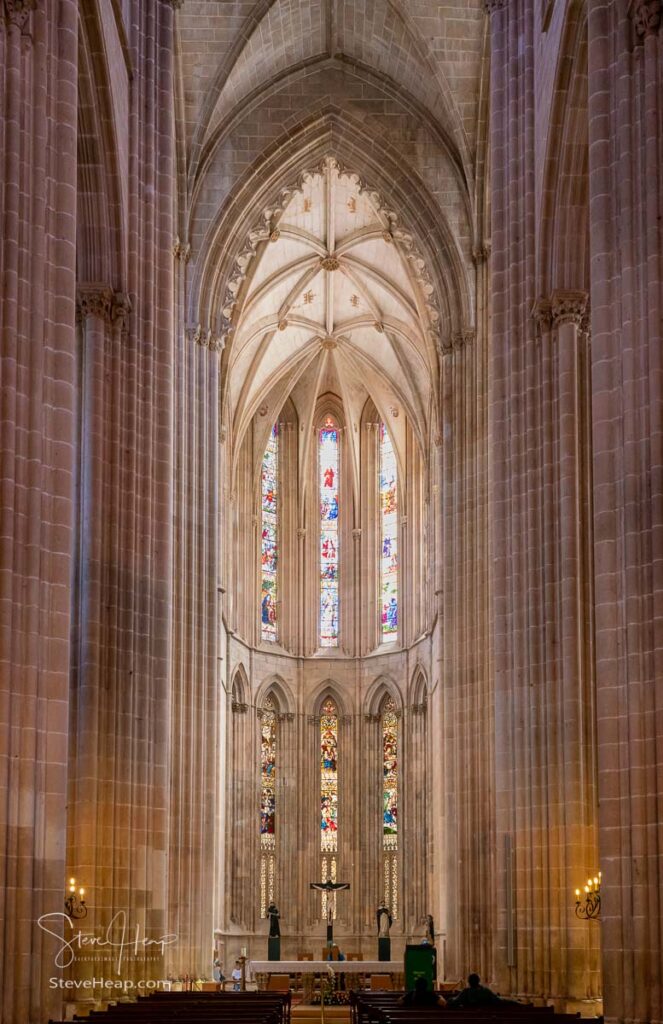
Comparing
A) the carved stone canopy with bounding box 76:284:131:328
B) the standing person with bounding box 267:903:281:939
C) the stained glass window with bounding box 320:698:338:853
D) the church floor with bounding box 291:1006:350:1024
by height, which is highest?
the carved stone canopy with bounding box 76:284:131:328

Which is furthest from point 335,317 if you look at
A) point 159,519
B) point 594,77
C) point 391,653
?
point 594,77

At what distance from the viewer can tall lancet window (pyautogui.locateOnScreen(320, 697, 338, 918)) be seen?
48344mm

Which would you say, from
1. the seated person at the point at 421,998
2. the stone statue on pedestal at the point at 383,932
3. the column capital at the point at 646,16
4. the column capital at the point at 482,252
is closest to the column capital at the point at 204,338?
the column capital at the point at 482,252

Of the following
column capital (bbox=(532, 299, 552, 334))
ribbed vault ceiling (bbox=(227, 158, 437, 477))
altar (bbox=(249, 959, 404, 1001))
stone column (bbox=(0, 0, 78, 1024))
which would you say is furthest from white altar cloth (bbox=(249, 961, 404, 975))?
stone column (bbox=(0, 0, 78, 1024))

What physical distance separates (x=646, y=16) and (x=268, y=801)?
34.4m

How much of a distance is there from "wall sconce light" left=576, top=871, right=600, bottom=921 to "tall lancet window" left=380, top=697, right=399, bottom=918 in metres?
25.1

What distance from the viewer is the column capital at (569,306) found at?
24594 mm

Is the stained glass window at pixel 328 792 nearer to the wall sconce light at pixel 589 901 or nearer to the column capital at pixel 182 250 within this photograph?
the column capital at pixel 182 250

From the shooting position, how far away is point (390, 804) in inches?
1914

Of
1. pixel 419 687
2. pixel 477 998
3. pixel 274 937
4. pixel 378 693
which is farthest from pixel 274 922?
pixel 477 998

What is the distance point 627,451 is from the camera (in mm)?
17172

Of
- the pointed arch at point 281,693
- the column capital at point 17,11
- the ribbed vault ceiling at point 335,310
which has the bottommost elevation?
the pointed arch at point 281,693

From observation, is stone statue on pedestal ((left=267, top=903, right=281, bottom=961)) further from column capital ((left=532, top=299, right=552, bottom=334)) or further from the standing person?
column capital ((left=532, top=299, right=552, bottom=334))

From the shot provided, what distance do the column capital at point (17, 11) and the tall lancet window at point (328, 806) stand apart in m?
34.7
